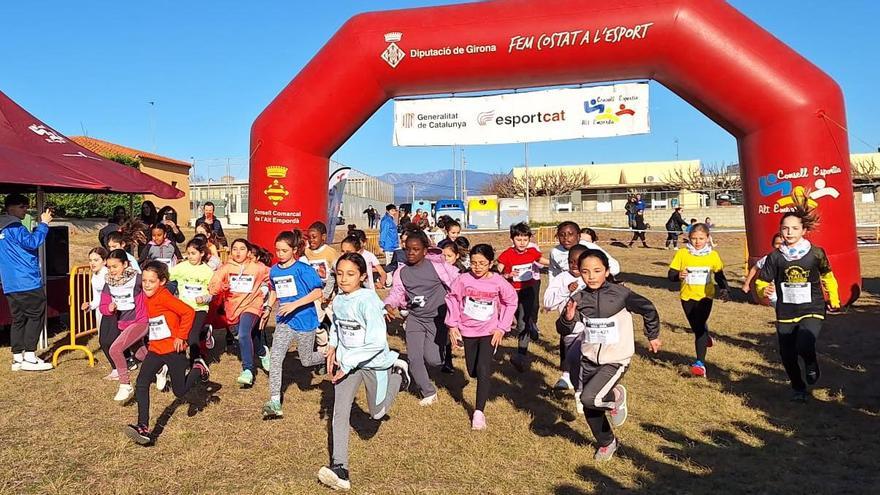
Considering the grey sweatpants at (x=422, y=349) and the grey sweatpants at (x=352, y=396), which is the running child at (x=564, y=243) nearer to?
the grey sweatpants at (x=422, y=349)

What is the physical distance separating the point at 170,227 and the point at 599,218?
31.9 metres

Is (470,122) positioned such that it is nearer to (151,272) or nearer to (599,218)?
(151,272)

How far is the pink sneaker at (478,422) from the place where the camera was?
17.2ft

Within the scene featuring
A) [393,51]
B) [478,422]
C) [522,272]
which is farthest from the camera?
[393,51]

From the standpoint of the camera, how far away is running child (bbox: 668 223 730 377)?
263 inches

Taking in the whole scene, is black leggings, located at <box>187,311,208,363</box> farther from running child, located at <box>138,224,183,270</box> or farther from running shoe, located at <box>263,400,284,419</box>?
running child, located at <box>138,224,183,270</box>

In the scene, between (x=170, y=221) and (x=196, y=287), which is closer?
(x=196, y=287)

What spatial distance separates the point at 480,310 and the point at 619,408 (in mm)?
1376

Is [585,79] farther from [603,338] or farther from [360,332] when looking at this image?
[360,332]

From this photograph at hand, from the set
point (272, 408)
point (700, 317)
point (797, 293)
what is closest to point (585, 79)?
point (700, 317)

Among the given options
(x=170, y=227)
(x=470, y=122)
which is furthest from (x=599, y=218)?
(x=170, y=227)

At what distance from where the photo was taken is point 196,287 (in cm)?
659

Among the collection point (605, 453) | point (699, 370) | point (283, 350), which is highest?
point (283, 350)

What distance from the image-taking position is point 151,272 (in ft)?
16.3
